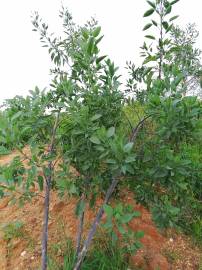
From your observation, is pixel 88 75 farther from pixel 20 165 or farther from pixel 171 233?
pixel 171 233

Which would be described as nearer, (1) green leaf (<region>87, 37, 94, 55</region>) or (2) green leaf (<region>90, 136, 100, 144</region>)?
(2) green leaf (<region>90, 136, 100, 144</region>)

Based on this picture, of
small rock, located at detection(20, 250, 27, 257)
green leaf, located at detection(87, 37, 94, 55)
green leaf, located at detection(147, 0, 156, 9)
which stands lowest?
small rock, located at detection(20, 250, 27, 257)

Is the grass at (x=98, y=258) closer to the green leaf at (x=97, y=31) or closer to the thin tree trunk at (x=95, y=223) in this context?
the thin tree trunk at (x=95, y=223)

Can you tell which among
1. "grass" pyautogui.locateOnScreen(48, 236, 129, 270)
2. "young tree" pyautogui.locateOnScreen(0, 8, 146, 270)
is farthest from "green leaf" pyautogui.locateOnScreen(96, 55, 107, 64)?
"grass" pyautogui.locateOnScreen(48, 236, 129, 270)

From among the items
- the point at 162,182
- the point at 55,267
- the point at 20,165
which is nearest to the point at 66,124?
the point at 20,165

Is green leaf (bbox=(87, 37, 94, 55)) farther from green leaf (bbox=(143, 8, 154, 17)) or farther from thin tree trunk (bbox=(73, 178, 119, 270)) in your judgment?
thin tree trunk (bbox=(73, 178, 119, 270))

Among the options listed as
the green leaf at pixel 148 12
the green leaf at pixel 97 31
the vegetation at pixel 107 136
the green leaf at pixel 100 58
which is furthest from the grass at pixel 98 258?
the green leaf at pixel 148 12

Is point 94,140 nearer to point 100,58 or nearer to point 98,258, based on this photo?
point 100,58

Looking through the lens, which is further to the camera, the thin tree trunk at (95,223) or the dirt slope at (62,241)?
the dirt slope at (62,241)

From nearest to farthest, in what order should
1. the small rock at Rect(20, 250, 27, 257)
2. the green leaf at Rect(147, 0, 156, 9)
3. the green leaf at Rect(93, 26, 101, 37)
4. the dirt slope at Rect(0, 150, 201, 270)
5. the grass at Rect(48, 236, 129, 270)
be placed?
the green leaf at Rect(93, 26, 101, 37)
the green leaf at Rect(147, 0, 156, 9)
the grass at Rect(48, 236, 129, 270)
the dirt slope at Rect(0, 150, 201, 270)
the small rock at Rect(20, 250, 27, 257)

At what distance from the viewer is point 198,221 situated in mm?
3910

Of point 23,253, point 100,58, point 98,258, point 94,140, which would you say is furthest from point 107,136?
point 23,253

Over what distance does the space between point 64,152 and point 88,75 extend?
1.95 feet

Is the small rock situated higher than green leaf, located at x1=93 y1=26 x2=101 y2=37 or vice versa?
green leaf, located at x1=93 y1=26 x2=101 y2=37
